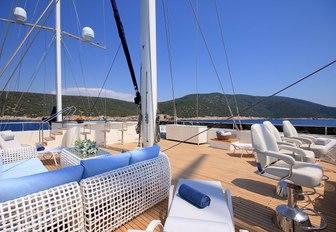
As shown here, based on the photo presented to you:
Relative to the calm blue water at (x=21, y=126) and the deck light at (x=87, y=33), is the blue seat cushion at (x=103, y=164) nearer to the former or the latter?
the calm blue water at (x=21, y=126)

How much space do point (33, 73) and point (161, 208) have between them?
666 centimetres

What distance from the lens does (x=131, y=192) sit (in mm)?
1995

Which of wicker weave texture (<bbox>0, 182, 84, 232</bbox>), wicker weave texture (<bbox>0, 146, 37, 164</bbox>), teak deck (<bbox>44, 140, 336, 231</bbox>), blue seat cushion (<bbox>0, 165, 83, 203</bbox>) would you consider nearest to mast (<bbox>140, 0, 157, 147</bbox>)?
teak deck (<bbox>44, 140, 336, 231</bbox>)

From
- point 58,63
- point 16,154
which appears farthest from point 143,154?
point 58,63

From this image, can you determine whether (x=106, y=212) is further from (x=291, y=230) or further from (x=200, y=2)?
(x=200, y=2)

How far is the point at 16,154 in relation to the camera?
3.38 meters

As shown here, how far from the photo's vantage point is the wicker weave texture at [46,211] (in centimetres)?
121

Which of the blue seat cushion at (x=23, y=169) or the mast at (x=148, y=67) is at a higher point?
the mast at (x=148, y=67)

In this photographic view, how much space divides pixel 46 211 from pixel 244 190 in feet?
8.53

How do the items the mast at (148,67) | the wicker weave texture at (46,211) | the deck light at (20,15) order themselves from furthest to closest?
the deck light at (20,15) < the mast at (148,67) < the wicker weave texture at (46,211)

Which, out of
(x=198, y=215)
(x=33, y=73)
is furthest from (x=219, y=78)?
(x=33, y=73)

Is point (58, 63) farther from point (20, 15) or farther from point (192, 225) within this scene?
point (192, 225)

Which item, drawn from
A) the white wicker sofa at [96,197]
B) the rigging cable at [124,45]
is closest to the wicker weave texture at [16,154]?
the rigging cable at [124,45]

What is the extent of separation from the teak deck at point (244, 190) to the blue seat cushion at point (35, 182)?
0.81m
